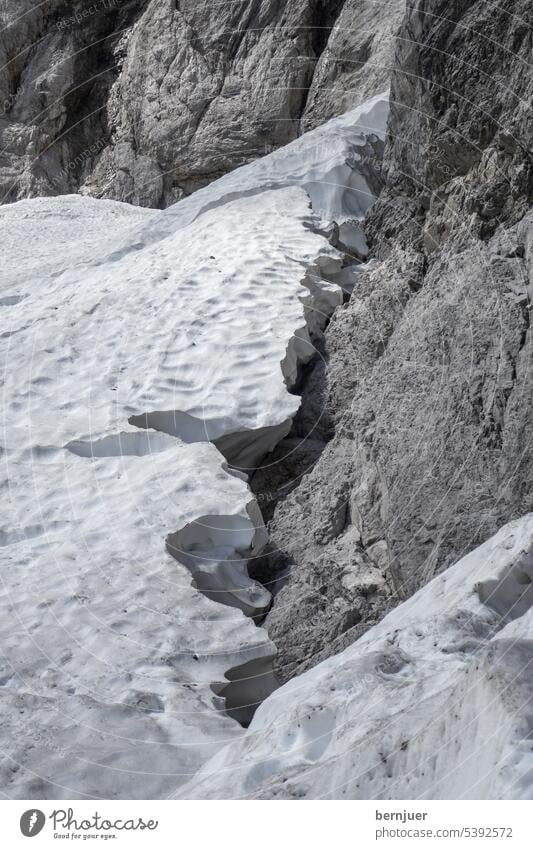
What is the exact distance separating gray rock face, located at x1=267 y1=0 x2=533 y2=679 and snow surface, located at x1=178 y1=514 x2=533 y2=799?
45 cm

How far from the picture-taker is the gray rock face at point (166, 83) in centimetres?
1015

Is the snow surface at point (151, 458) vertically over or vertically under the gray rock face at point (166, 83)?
under

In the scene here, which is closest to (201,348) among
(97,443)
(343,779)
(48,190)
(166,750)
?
(97,443)

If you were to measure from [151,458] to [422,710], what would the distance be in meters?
2.25

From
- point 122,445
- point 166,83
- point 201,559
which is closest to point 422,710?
point 201,559

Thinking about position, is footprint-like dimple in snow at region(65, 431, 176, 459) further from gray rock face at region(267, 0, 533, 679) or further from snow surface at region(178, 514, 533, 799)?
snow surface at region(178, 514, 533, 799)

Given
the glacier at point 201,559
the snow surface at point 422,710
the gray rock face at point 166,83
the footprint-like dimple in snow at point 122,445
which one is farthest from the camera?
the gray rock face at point 166,83

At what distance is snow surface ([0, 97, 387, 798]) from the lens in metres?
2.99

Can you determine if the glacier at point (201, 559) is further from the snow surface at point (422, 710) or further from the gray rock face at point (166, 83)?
the gray rock face at point (166, 83)

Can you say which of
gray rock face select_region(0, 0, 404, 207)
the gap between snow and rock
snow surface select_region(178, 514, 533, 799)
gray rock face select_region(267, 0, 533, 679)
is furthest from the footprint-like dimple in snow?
gray rock face select_region(0, 0, 404, 207)

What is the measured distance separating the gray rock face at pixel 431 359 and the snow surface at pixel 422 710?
0.45 m

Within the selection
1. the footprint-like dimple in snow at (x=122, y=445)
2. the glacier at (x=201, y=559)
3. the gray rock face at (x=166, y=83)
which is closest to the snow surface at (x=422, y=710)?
the glacier at (x=201, y=559)

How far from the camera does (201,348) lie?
16.3 ft

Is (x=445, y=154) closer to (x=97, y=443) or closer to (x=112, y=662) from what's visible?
(x=97, y=443)
